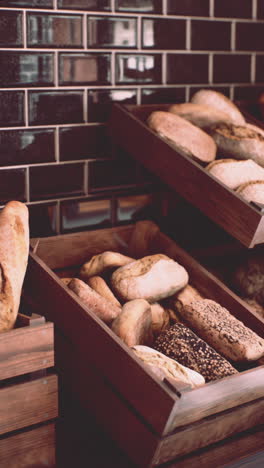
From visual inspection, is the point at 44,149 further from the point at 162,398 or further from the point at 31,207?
the point at 162,398

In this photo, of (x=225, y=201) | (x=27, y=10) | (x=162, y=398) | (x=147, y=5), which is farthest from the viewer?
(x=147, y=5)

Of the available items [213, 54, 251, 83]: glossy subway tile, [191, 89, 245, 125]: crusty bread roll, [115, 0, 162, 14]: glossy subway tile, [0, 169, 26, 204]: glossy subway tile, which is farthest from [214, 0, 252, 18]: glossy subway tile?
[0, 169, 26, 204]: glossy subway tile

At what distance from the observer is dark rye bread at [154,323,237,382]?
1.48 metres

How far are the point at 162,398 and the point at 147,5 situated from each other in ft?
4.46

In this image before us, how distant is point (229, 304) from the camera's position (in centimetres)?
176

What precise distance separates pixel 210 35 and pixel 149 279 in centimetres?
105

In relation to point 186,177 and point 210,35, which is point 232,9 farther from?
point 186,177

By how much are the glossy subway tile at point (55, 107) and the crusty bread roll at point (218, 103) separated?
403 millimetres

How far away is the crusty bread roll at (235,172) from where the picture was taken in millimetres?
1737

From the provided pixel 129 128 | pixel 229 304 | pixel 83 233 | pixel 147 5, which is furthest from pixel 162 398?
pixel 147 5

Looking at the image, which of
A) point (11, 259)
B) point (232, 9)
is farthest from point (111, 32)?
point (11, 259)

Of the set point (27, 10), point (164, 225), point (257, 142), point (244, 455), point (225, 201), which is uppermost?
point (27, 10)

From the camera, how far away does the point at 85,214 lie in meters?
2.09

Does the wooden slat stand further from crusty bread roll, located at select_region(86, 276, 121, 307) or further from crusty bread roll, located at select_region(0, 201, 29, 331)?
crusty bread roll, located at select_region(86, 276, 121, 307)
